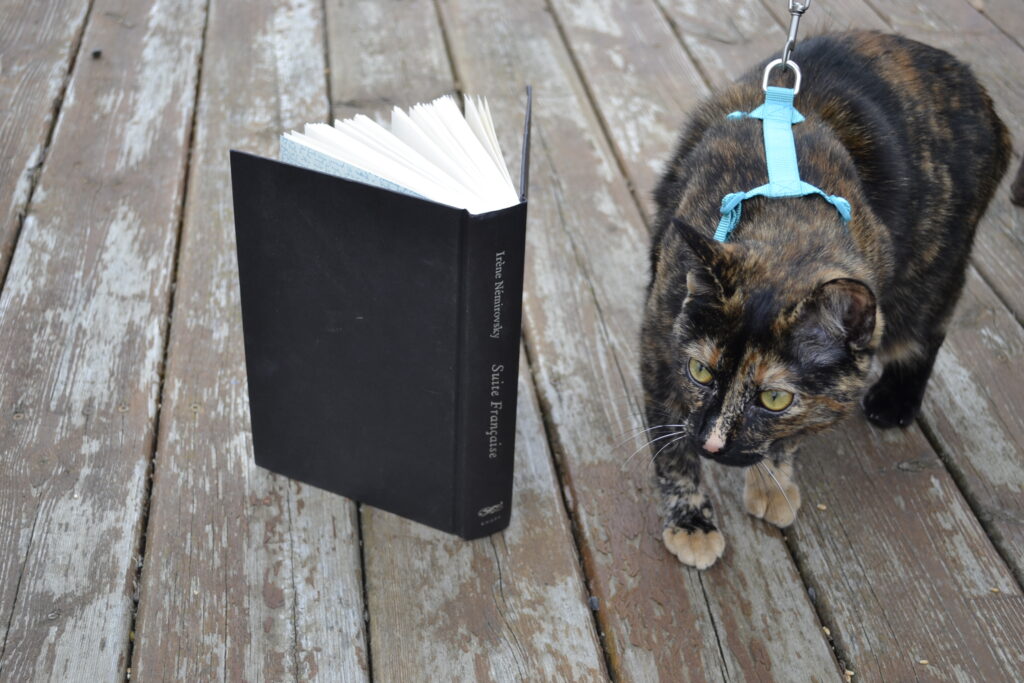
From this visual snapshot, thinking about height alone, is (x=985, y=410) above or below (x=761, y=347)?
below

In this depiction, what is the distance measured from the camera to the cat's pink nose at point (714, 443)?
5.10 feet

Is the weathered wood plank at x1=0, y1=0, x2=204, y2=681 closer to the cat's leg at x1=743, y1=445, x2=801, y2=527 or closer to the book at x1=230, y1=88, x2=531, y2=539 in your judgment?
the book at x1=230, y1=88, x2=531, y2=539

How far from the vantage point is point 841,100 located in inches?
75.2

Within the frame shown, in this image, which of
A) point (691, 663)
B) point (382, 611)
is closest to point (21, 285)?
point (382, 611)

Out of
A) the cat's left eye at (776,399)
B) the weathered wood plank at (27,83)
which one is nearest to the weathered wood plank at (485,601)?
the cat's left eye at (776,399)

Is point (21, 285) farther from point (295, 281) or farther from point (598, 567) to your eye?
point (598, 567)

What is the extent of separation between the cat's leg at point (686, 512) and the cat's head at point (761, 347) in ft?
0.78

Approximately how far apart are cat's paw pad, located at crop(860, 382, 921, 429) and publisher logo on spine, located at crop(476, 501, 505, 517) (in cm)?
89

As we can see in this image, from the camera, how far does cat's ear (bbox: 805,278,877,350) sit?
4.52ft

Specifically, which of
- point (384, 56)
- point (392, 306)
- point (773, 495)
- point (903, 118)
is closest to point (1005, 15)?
point (903, 118)

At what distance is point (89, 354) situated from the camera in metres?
2.10

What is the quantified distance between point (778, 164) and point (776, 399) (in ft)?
1.45

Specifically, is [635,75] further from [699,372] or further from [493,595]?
[493,595]

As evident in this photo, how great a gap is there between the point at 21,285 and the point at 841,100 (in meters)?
1.90
